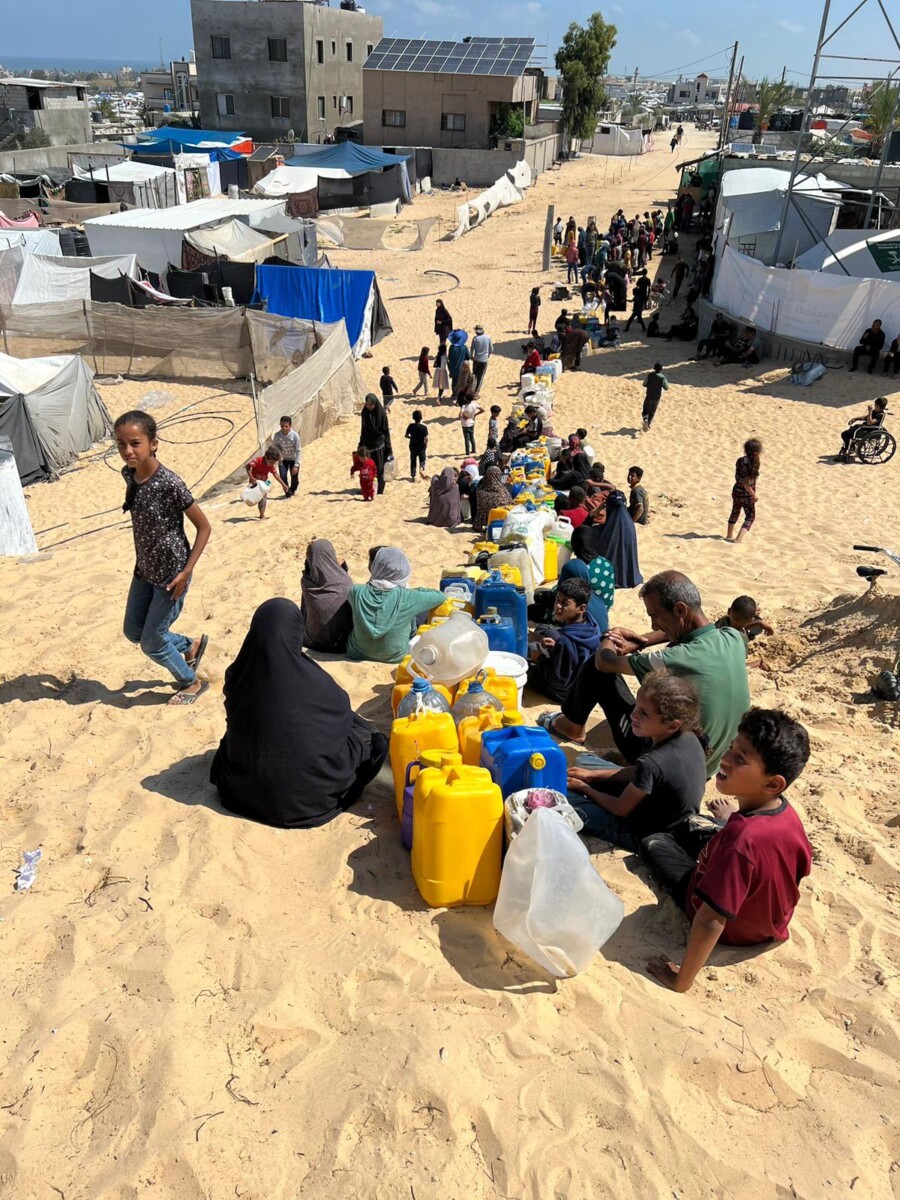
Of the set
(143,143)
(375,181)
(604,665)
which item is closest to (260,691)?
(604,665)

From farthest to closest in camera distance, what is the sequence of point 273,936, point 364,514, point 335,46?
point 335,46 → point 364,514 → point 273,936

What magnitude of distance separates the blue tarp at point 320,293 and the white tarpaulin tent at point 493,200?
1405 cm

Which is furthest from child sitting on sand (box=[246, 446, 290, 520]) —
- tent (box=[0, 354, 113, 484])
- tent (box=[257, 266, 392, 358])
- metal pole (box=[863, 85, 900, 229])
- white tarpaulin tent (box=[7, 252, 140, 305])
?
metal pole (box=[863, 85, 900, 229])

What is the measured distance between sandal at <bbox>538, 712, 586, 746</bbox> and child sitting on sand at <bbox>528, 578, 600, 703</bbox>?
25cm

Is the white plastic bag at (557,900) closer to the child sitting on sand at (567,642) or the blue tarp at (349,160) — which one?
the child sitting on sand at (567,642)

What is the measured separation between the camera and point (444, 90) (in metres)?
40.5

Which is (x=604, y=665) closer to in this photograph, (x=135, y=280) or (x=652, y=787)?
(x=652, y=787)

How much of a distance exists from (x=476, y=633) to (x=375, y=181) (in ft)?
116

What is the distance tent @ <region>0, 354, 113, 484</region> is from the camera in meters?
12.9

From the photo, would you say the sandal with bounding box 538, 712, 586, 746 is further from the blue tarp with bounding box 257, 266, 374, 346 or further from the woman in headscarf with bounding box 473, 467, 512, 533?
the blue tarp with bounding box 257, 266, 374, 346

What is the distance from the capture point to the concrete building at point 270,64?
143 feet

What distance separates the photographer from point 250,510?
10344 millimetres

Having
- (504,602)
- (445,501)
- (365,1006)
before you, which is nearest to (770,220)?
(445,501)

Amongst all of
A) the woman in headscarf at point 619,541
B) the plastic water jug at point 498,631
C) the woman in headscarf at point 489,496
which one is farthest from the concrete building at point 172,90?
the plastic water jug at point 498,631
